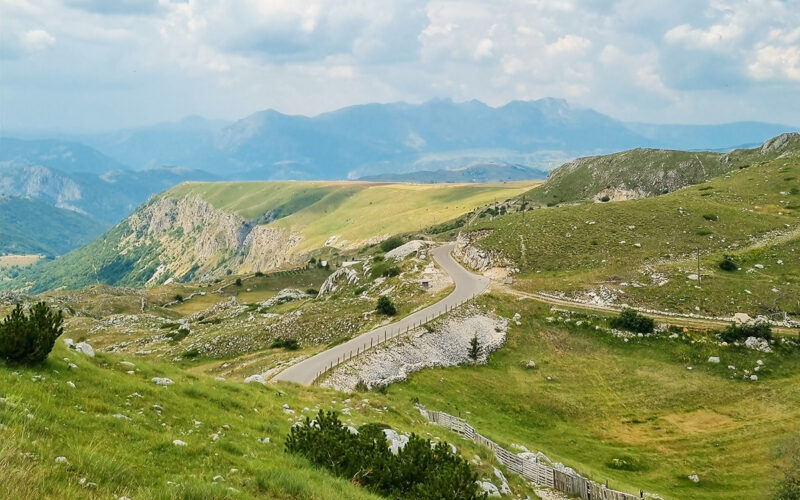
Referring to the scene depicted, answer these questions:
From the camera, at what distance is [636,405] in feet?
139

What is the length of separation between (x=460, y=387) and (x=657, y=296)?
107 ft

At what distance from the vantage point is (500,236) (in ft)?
277

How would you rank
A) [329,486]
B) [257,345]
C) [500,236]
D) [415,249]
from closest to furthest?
[329,486], [257,345], [500,236], [415,249]

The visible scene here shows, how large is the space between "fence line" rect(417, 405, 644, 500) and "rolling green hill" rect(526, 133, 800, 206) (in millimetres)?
122676

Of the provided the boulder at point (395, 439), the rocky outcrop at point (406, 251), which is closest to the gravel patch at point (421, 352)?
the boulder at point (395, 439)

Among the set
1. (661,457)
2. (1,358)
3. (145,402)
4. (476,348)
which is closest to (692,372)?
(661,457)

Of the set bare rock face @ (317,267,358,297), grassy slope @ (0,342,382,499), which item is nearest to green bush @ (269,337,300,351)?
bare rock face @ (317,267,358,297)

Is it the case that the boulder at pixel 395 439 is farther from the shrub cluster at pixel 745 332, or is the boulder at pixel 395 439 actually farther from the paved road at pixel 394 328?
the shrub cluster at pixel 745 332

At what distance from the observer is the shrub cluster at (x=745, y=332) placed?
4834 centimetres

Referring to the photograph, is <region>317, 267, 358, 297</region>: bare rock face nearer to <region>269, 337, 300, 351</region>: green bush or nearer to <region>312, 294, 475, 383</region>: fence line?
<region>269, 337, 300, 351</region>: green bush

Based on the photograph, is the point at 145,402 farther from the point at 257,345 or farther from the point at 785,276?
the point at 785,276

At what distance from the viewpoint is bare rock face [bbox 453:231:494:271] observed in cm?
7869

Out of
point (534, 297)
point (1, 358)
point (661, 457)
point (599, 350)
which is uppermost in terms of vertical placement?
point (1, 358)

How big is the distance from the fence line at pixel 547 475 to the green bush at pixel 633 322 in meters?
30.3
